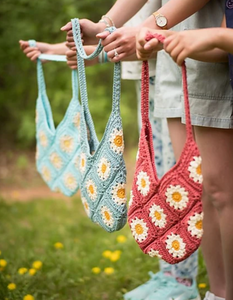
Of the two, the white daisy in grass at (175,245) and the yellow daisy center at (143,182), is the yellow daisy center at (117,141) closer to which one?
the yellow daisy center at (143,182)

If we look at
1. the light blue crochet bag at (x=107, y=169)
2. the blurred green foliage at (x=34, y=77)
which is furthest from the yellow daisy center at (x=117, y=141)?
the blurred green foliage at (x=34, y=77)

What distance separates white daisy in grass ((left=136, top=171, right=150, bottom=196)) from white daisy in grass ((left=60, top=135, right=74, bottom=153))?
2.34 ft

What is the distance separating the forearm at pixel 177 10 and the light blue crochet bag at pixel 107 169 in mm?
170

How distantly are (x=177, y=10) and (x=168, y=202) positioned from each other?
589 millimetres

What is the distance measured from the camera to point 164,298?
212 centimetres

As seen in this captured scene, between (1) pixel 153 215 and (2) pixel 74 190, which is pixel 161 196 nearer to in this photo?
(1) pixel 153 215

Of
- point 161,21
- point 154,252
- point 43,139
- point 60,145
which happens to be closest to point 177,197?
point 154,252

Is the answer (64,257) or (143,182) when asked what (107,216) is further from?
(64,257)

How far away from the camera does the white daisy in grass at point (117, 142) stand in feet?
5.30

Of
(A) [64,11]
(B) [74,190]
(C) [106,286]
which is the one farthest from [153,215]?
(A) [64,11]

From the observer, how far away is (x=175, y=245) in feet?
4.72

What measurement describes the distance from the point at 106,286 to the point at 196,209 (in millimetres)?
1138

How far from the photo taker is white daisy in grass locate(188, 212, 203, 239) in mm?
1364

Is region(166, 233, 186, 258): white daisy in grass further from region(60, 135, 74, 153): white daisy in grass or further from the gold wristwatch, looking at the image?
region(60, 135, 74, 153): white daisy in grass
